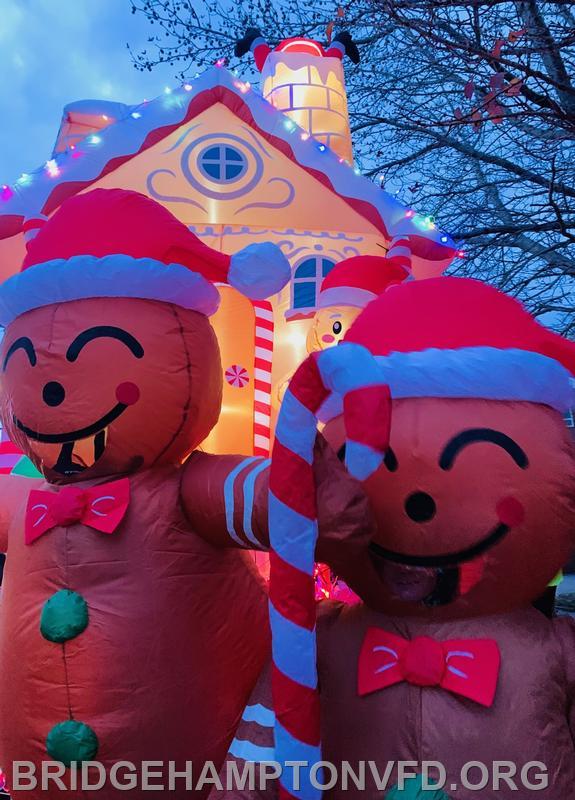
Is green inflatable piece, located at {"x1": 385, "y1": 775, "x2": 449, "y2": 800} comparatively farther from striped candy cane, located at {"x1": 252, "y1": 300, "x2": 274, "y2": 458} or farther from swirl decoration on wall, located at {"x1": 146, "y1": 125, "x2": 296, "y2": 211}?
swirl decoration on wall, located at {"x1": 146, "y1": 125, "x2": 296, "y2": 211}

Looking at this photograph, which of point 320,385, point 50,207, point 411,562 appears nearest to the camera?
point 320,385

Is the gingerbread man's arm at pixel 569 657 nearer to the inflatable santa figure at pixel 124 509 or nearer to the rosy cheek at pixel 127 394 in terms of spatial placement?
the inflatable santa figure at pixel 124 509

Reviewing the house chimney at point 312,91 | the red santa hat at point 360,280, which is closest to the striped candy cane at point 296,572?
the red santa hat at point 360,280

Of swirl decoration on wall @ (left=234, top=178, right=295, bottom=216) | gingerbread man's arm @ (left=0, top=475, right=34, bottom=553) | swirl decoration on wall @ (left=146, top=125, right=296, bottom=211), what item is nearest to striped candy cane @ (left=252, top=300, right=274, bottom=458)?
swirl decoration on wall @ (left=234, top=178, right=295, bottom=216)

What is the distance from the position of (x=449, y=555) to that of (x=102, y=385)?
107 cm

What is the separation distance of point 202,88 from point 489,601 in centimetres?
409

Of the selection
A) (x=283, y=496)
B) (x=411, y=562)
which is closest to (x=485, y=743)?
(x=411, y=562)

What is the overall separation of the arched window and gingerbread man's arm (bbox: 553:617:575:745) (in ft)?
11.2

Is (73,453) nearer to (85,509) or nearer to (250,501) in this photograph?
(85,509)

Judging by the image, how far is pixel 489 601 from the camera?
1812 mm

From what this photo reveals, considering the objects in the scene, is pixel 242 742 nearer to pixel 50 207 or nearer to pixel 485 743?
pixel 485 743

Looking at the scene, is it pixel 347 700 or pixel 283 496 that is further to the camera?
pixel 347 700

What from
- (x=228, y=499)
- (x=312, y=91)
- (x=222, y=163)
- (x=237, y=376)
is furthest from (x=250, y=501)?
(x=312, y=91)

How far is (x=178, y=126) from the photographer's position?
4871 mm
